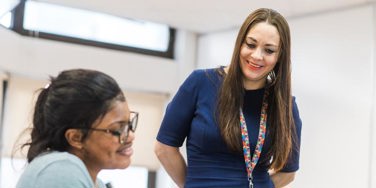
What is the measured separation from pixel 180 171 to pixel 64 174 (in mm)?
1071

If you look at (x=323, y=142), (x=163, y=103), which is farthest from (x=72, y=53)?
(x=323, y=142)

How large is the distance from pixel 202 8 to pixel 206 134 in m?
2.91

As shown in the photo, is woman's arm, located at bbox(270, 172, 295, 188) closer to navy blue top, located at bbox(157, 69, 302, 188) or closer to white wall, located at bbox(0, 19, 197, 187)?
navy blue top, located at bbox(157, 69, 302, 188)

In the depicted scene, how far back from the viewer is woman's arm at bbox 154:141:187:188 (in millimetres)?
2295

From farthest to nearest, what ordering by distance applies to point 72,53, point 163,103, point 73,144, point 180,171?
point 163,103, point 72,53, point 180,171, point 73,144

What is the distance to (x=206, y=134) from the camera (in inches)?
84.4

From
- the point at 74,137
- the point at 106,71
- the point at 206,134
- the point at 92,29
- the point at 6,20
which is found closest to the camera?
the point at 74,137

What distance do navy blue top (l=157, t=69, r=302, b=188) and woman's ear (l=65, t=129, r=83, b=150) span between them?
78 centimetres

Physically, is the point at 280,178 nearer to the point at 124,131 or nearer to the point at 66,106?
the point at 124,131

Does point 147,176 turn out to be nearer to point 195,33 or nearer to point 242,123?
point 195,33

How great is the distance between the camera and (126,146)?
1.50m

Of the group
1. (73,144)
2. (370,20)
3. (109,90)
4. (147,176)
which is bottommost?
(147,176)

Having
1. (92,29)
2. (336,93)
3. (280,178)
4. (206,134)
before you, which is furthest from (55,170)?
(92,29)

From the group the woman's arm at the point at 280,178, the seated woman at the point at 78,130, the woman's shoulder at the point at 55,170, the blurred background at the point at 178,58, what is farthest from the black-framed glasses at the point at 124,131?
the blurred background at the point at 178,58
